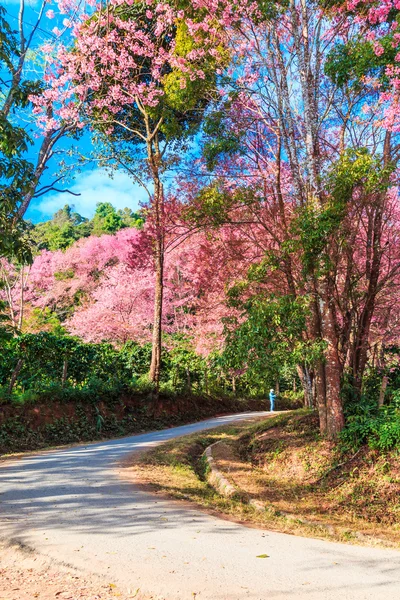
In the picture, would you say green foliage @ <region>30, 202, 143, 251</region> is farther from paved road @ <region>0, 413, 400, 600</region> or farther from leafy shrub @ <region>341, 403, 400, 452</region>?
paved road @ <region>0, 413, 400, 600</region>

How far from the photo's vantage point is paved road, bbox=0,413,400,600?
323cm

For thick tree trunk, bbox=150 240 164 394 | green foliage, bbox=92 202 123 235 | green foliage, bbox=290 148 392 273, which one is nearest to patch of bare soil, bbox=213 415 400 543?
green foliage, bbox=290 148 392 273

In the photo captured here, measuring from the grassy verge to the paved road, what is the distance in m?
0.68

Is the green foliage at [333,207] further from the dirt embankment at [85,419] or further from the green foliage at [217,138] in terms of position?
the dirt embankment at [85,419]

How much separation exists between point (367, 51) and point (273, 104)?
2392mm

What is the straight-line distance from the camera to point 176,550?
3.87 m

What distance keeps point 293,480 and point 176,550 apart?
4.12 meters

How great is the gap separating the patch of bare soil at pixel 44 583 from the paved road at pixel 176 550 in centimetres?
10

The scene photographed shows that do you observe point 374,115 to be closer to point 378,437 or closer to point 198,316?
point 378,437

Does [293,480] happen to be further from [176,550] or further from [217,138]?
[217,138]

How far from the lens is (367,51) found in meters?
7.04

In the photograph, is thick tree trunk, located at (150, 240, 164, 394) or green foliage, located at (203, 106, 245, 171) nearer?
green foliage, located at (203, 106, 245, 171)

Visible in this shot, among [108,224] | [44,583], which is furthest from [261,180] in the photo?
[108,224]

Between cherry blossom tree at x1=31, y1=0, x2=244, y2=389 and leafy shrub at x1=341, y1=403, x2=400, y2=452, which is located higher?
cherry blossom tree at x1=31, y1=0, x2=244, y2=389
